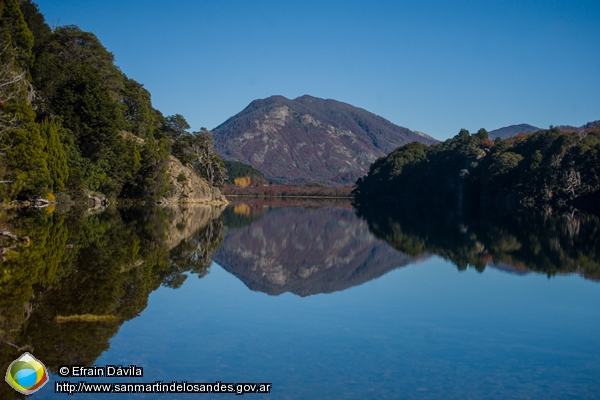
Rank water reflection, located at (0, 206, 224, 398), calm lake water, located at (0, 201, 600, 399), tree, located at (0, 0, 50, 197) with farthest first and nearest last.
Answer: tree, located at (0, 0, 50, 197), water reflection, located at (0, 206, 224, 398), calm lake water, located at (0, 201, 600, 399)

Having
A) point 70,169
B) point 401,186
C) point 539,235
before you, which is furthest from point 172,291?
point 401,186

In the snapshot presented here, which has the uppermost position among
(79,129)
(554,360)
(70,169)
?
(79,129)

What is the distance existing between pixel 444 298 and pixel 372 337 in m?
4.69

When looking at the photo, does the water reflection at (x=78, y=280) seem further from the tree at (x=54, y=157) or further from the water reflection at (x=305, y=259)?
the tree at (x=54, y=157)

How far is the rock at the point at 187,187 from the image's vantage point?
74100 mm

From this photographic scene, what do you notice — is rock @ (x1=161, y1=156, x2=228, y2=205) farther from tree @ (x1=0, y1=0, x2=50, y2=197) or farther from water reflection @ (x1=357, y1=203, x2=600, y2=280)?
water reflection @ (x1=357, y1=203, x2=600, y2=280)

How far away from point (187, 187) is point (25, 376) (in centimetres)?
7179

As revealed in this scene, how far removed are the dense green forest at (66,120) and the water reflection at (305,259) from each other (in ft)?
35.9

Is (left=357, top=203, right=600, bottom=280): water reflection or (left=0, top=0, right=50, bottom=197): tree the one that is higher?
(left=0, top=0, right=50, bottom=197): tree

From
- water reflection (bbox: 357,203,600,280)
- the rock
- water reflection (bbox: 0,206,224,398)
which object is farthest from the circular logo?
the rock

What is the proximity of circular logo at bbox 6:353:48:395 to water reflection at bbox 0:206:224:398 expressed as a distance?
0.12m

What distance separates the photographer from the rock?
7410cm

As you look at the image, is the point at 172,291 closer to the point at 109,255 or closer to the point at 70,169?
the point at 109,255

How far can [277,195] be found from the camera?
169875 millimetres
